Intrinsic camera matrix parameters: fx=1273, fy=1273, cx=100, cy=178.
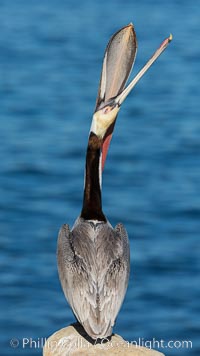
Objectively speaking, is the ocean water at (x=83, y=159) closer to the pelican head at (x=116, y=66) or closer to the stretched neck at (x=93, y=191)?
the stretched neck at (x=93, y=191)

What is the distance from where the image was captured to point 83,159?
2008 centimetres

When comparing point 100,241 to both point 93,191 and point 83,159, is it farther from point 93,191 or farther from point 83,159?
point 83,159

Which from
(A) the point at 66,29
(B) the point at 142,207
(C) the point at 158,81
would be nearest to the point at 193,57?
(C) the point at 158,81

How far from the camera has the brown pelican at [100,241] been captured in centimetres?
900

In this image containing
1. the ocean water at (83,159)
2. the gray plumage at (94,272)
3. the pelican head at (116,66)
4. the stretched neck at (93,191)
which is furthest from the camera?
the ocean water at (83,159)

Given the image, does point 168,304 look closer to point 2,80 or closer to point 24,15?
point 2,80

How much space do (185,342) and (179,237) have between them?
2.95m

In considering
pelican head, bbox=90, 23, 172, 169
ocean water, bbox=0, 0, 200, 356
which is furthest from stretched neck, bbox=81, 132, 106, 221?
→ ocean water, bbox=0, 0, 200, 356

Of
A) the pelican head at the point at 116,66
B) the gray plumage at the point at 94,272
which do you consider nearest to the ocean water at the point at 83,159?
the gray plumage at the point at 94,272

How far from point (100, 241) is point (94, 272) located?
24cm

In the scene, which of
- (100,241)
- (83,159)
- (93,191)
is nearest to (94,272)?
(100,241)

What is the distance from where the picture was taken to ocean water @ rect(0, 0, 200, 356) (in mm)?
15852

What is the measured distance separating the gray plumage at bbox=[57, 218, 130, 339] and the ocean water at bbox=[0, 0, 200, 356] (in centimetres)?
574

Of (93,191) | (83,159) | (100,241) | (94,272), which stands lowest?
(94,272)
